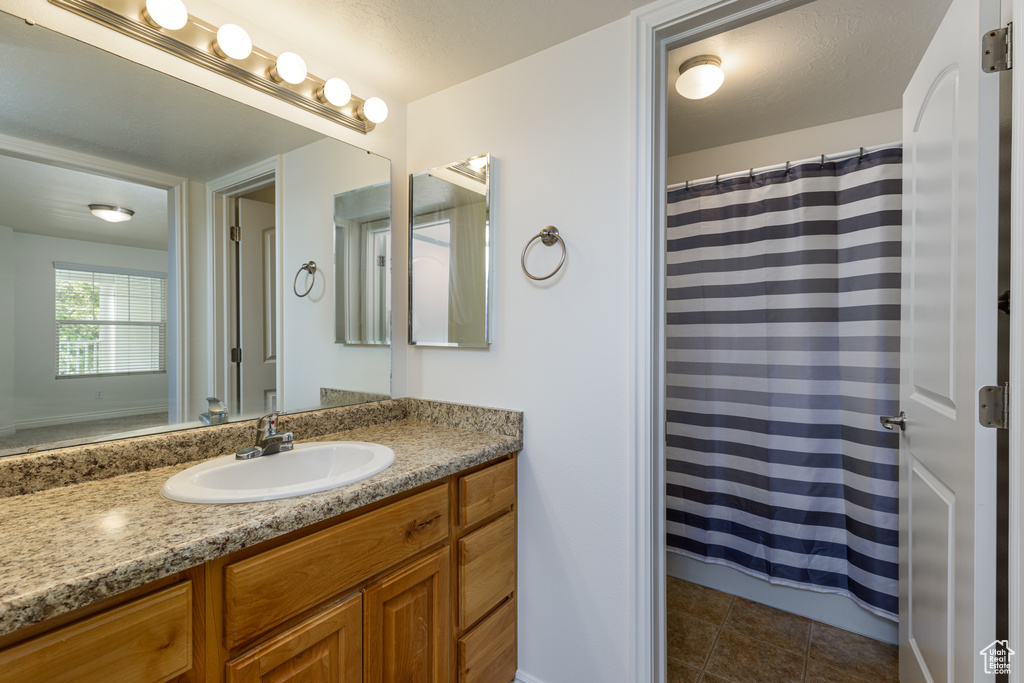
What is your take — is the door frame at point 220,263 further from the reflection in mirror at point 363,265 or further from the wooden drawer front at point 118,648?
the wooden drawer front at point 118,648

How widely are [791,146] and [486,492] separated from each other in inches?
92.4

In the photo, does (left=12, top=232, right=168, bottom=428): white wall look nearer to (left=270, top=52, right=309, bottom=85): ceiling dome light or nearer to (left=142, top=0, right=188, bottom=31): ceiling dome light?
(left=142, top=0, right=188, bottom=31): ceiling dome light

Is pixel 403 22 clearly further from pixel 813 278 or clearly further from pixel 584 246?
pixel 813 278

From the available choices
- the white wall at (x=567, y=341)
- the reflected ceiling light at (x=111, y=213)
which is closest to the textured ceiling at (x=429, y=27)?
the white wall at (x=567, y=341)

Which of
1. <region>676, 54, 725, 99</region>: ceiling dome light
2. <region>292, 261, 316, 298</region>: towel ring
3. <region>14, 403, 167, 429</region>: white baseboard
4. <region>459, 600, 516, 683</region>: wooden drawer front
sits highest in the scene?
<region>676, 54, 725, 99</region>: ceiling dome light

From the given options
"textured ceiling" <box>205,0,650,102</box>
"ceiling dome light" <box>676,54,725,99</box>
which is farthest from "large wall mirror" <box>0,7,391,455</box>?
"ceiling dome light" <box>676,54,725,99</box>

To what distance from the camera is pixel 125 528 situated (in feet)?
2.68

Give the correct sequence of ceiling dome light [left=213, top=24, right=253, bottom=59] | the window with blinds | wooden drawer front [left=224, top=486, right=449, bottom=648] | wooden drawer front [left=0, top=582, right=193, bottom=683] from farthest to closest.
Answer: ceiling dome light [left=213, top=24, right=253, bottom=59], the window with blinds, wooden drawer front [left=224, top=486, right=449, bottom=648], wooden drawer front [left=0, top=582, right=193, bottom=683]

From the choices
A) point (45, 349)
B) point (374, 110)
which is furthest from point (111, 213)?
point (374, 110)

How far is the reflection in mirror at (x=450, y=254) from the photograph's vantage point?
1.64 metres

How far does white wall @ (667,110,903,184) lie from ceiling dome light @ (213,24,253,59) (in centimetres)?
224

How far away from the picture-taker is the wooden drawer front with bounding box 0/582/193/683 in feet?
2.10

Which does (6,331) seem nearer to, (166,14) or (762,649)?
(166,14)

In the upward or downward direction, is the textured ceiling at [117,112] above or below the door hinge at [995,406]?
above
